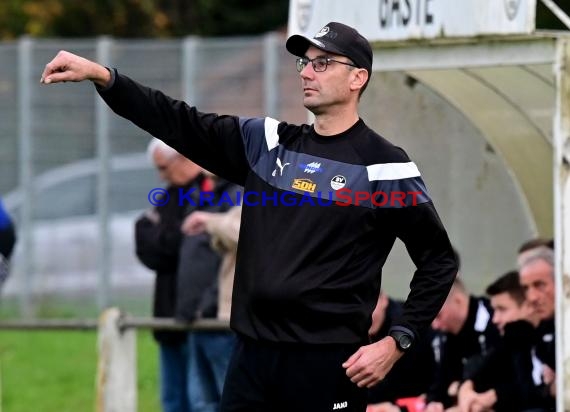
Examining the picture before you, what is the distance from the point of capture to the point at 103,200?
16.7 m

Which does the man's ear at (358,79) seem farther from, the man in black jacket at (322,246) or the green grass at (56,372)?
the green grass at (56,372)

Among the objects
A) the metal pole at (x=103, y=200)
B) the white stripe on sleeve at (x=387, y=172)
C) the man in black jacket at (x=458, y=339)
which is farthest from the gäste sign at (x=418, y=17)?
the metal pole at (x=103, y=200)

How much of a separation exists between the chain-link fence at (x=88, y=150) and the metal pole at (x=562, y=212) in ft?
30.4

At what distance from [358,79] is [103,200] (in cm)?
1092

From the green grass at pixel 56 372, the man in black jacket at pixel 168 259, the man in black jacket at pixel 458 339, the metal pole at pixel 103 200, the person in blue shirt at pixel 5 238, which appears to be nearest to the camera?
the person in blue shirt at pixel 5 238

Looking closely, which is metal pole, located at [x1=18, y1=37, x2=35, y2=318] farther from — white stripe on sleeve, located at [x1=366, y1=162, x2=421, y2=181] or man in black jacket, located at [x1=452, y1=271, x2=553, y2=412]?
white stripe on sleeve, located at [x1=366, y1=162, x2=421, y2=181]

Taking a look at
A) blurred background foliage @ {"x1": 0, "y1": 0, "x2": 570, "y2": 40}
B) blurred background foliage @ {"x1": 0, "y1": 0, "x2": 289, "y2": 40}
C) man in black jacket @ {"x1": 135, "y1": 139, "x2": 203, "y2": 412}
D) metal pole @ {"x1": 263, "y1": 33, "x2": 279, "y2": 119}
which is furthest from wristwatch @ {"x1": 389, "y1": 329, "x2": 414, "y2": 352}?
blurred background foliage @ {"x1": 0, "y1": 0, "x2": 289, "y2": 40}

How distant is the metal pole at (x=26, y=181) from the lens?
16.9m

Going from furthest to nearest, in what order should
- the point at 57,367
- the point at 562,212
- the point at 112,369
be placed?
the point at 57,367, the point at 112,369, the point at 562,212

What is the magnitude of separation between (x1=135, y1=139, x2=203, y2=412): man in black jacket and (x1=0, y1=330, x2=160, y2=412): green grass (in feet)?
5.53

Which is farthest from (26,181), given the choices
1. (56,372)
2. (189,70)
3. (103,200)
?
(56,372)

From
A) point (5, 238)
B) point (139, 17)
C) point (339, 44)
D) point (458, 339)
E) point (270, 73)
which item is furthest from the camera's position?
point (139, 17)

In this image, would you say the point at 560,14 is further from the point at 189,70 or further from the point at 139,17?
the point at 139,17

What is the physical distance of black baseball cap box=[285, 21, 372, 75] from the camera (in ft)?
19.4
